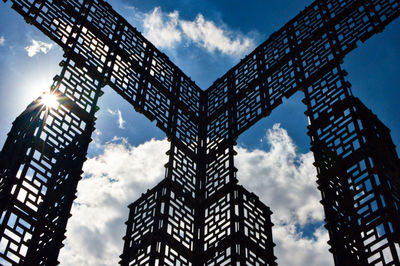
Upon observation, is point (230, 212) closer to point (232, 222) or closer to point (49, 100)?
point (232, 222)

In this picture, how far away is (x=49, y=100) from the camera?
8.30 meters

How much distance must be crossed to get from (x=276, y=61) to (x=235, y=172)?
2272 millimetres

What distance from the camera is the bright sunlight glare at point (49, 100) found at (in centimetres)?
820

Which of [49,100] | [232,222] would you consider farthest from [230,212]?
[49,100]

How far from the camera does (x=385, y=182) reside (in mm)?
6961

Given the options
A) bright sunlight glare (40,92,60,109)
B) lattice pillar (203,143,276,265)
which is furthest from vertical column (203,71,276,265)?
bright sunlight glare (40,92,60,109)

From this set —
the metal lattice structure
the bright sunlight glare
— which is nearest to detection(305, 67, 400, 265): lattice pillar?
the metal lattice structure

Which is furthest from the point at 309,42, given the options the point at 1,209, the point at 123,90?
the point at 1,209

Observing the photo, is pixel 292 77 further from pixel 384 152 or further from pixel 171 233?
pixel 171 233

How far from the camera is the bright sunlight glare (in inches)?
323

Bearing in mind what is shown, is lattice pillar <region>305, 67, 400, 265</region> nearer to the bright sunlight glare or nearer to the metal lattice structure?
the metal lattice structure

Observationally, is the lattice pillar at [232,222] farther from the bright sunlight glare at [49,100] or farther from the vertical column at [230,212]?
the bright sunlight glare at [49,100]

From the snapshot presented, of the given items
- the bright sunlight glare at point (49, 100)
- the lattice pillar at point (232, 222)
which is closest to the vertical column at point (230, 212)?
the lattice pillar at point (232, 222)

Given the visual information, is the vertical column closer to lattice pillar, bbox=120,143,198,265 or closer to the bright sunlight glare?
lattice pillar, bbox=120,143,198,265
